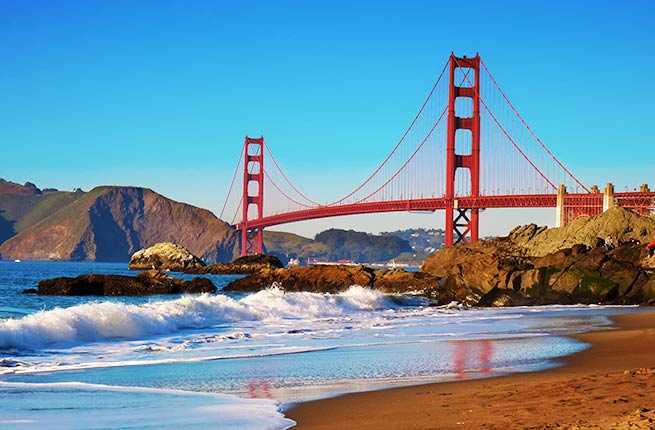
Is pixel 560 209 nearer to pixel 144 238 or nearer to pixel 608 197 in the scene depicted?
pixel 608 197

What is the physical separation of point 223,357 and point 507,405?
20.1 feet

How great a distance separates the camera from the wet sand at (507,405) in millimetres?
6957

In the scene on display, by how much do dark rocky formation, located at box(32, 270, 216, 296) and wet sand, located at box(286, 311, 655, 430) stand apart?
3091 cm

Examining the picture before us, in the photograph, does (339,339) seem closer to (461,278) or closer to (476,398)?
(476,398)

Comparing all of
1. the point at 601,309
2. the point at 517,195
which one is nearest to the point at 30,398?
the point at 601,309

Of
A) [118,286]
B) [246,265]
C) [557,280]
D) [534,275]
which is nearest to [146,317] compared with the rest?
[534,275]

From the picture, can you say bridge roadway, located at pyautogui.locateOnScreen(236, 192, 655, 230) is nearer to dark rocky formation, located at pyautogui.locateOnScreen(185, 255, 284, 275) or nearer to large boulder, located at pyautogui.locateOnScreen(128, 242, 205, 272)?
dark rocky formation, located at pyautogui.locateOnScreen(185, 255, 284, 275)

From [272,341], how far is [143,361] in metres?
3.83

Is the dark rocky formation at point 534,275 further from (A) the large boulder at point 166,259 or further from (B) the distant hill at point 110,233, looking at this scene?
(B) the distant hill at point 110,233

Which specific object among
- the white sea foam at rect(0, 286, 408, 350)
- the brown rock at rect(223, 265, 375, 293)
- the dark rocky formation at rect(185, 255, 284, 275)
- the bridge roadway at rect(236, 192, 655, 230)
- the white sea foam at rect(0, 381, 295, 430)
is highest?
the bridge roadway at rect(236, 192, 655, 230)

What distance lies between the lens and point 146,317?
18453 mm

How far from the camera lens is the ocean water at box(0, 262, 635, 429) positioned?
8.57 meters

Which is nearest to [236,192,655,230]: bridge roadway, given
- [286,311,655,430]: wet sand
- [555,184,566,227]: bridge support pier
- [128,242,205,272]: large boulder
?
[555,184,566,227]: bridge support pier

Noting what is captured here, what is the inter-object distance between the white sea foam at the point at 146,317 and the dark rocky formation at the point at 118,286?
41.9 ft
